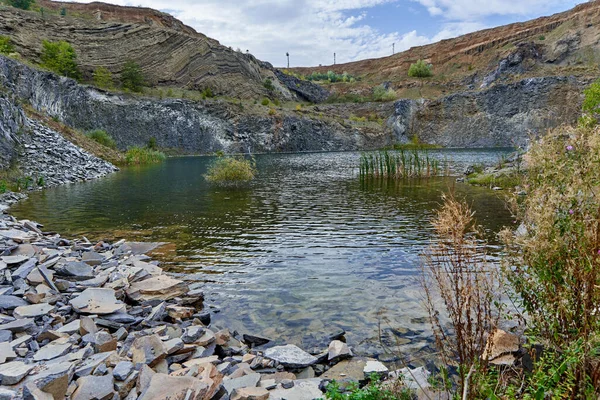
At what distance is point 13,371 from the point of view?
13.4 feet

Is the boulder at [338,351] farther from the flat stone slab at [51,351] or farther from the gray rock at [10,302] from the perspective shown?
the gray rock at [10,302]

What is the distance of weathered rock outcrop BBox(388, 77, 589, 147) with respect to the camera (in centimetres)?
7725

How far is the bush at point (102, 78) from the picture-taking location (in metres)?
67.6

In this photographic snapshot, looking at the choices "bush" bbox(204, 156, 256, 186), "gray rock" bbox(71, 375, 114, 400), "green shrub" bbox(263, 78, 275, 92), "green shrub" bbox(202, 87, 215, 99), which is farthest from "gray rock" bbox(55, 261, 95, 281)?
"green shrub" bbox(263, 78, 275, 92)

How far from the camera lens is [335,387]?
3848 millimetres

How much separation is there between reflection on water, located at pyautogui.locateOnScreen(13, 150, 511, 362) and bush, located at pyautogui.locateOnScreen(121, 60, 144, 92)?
50849 mm

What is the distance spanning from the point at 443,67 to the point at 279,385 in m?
127

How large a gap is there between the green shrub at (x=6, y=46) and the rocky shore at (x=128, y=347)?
60104mm

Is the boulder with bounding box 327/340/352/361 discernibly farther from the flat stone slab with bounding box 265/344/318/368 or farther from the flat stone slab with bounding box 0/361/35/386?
the flat stone slab with bounding box 0/361/35/386

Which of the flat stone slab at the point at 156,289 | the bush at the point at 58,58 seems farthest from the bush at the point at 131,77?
the flat stone slab at the point at 156,289

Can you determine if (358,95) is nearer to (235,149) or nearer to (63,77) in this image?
(235,149)

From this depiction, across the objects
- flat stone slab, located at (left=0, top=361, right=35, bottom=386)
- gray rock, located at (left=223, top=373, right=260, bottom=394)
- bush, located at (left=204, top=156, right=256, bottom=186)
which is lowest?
gray rock, located at (left=223, top=373, right=260, bottom=394)

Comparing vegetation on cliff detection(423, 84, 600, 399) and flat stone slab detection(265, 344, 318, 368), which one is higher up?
vegetation on cliff detection(423, 84, 600, 399)

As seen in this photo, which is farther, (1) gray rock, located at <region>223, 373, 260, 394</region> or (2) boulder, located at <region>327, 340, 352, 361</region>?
(2) boulder, located at <region>327, 340, 352, 361</region>
